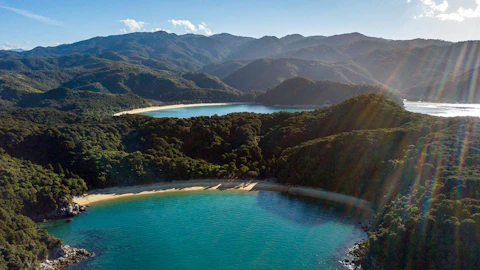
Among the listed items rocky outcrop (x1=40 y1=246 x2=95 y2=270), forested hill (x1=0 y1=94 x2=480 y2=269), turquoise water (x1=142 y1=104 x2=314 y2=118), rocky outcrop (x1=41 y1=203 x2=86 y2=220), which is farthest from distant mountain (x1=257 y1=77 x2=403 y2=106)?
rocky outcrop (x1=40 y1=246 x2=95 y2=270)

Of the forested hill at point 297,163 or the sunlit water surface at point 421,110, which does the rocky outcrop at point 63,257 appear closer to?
the forested hill at point 297,163

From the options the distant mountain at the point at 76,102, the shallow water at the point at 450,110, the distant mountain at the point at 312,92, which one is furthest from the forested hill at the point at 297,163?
the distant mountain at the point at 312,92

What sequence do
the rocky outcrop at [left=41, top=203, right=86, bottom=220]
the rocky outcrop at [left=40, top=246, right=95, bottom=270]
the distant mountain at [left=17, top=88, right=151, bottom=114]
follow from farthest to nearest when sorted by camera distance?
the distant mountain at [left=17, top=88, right=151, bottom=114], the rocky outcrop at [left=41, top=203, right=86, bottom=220], the rocky outcrop at [left=40, top=246, right=95, bottom=270]

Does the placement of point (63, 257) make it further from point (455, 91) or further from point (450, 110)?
point (455, 91)

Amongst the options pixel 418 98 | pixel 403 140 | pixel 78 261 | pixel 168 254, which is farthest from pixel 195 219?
pixel 418 98

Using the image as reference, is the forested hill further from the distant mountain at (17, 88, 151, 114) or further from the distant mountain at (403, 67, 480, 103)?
the distant mountain at (403, 67, 480, 103)

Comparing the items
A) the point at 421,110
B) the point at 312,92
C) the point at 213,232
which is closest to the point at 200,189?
the point at 213,232
